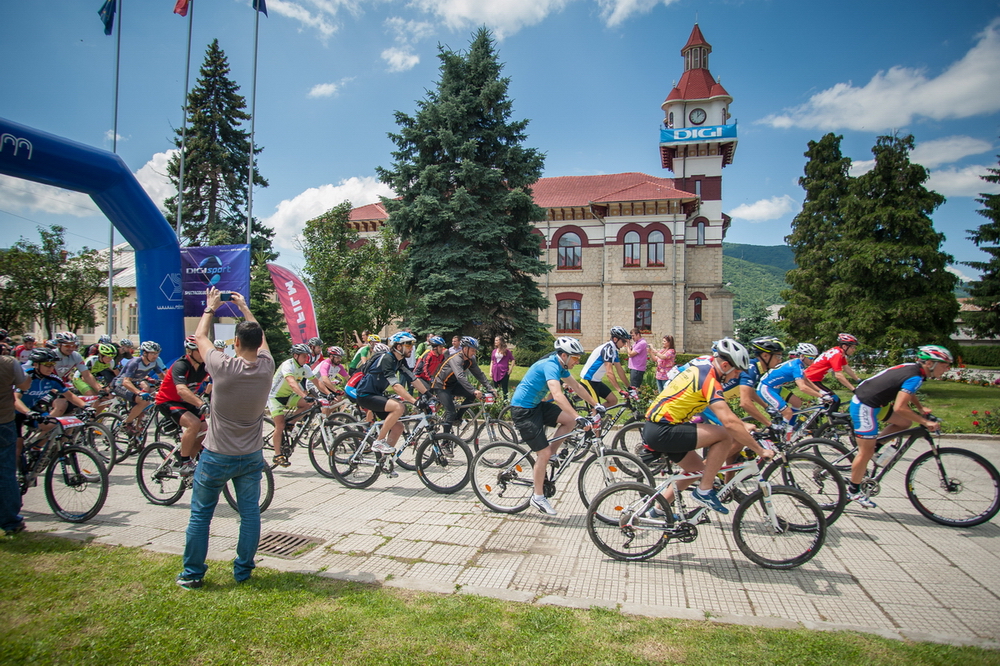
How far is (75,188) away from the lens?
1029 centimetres

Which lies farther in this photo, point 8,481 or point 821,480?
point 821,480

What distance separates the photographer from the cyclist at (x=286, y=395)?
25.2 feet

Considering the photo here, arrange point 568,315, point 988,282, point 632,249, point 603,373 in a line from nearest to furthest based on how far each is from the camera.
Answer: point 603,373, point 988,282, point 632,249, point 568,315

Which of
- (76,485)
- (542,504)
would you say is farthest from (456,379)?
(76,485)

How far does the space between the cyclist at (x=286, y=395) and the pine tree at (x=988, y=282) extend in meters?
30.0

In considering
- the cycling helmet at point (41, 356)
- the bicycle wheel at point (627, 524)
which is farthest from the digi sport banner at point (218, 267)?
the bicycle wheel at point (627, 524)

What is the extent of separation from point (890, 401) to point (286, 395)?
26.1 feet

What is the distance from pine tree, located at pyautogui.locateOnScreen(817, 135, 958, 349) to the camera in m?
17.8

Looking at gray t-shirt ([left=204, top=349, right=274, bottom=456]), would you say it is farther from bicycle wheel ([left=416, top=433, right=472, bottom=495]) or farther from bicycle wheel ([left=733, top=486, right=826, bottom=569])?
bicycle wheel ([left=733, top=486, right=826, bottom=569])

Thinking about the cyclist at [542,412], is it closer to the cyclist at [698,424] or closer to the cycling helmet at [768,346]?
the cyclist at [698,424]

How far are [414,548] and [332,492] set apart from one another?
2.52 meters

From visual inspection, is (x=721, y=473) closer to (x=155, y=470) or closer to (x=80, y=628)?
(x=80, y=628)

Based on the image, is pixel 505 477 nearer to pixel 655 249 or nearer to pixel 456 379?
pixel 456 379

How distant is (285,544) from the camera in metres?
5.25
